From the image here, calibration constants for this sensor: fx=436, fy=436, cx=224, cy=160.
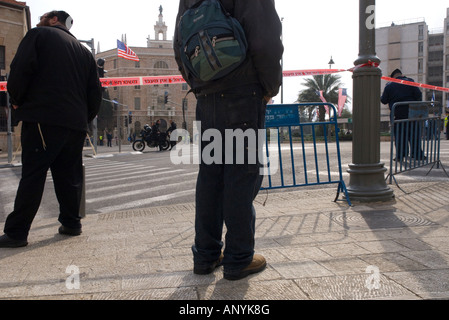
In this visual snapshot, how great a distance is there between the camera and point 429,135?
21.8 ft

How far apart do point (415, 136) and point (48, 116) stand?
16.7 feet

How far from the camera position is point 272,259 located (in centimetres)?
266

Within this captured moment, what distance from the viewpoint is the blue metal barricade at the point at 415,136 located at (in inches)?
239

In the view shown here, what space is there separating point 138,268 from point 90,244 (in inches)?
35.7

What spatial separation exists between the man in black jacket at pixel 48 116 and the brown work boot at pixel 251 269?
72.5 inches

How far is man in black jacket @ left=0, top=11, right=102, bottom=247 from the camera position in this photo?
334 cm

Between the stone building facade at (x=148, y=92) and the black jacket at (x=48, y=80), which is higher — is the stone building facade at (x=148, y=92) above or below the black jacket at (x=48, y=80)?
above

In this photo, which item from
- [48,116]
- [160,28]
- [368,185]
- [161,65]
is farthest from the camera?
[160,28]

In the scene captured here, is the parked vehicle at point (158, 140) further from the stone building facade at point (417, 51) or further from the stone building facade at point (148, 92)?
the stone building facade at point (417, 51)

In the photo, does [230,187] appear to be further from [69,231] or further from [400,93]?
[400,93]

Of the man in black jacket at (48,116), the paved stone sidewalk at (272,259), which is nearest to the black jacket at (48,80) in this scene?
the man in black jacket at (48,116)

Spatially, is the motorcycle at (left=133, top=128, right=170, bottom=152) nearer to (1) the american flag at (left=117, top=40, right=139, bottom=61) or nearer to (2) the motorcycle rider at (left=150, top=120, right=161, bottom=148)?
(2) the motorcycle rider at (left=150, top=120, right=161, bottom=148)

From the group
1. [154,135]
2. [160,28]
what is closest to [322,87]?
[154,135]

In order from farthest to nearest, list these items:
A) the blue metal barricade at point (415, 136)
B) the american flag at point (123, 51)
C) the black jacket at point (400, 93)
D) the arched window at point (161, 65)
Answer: the arched window at point (161, 65) → the american flag at point (123, 51) → the black jacket at point (400, 93) → the blue metal barricade at point (415, 136)
